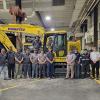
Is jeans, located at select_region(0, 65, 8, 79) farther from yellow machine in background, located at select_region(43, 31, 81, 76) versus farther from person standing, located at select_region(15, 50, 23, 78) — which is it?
yellow machine in background, located at select_region(43, 31, 81, 76)

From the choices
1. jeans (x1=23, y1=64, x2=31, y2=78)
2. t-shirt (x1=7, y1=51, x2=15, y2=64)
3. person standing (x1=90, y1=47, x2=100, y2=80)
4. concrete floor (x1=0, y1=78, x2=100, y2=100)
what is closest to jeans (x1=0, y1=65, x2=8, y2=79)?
t-shirt (x1=7, y1=51, x2=15, y2=64)

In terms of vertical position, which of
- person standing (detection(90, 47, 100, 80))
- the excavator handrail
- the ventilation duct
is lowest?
person standing (detection(90, 47, 100, 80))

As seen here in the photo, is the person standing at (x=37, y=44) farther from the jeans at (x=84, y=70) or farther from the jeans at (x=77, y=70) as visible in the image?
the jeans at (x=84, y=70)

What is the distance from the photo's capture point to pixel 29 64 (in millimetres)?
20516

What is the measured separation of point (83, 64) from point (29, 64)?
3.16 m

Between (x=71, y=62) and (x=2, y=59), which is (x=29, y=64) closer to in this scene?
(x=2, y=59)

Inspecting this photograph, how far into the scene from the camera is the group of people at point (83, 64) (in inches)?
783

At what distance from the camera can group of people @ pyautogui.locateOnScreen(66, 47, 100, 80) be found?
1989 centimetres

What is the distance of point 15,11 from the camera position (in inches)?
962

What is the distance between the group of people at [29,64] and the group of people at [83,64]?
1086mm

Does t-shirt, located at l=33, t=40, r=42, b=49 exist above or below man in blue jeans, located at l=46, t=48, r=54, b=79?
above

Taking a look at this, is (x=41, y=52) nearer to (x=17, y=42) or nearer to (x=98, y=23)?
(x=17, y=42)

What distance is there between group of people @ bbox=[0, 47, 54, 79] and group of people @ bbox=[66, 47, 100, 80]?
1.09 m

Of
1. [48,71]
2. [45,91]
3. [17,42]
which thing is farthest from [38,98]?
[17,42]
